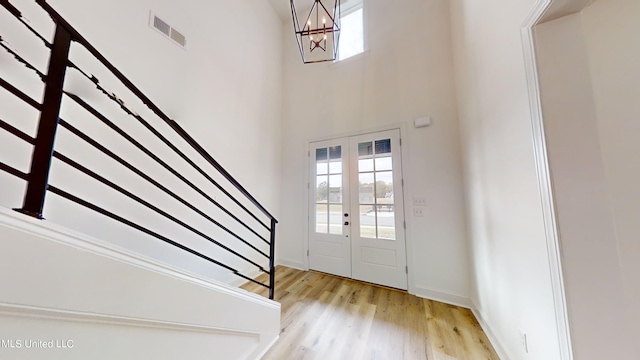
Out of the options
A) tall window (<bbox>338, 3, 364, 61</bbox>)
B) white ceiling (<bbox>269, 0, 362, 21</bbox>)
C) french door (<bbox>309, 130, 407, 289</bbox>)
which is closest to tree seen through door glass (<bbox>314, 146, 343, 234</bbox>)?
french door (<bbox>309, 130, 407, 289</bbox>)

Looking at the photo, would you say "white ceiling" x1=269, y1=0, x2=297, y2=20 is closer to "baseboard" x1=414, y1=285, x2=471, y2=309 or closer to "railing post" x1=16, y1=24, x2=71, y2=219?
"railing post" x1=16, y1=24, x2=71, y2=219

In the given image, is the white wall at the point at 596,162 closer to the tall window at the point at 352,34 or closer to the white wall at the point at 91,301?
the white wall at the point at 91,301

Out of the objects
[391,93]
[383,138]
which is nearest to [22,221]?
[383,138]

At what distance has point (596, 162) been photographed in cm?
105

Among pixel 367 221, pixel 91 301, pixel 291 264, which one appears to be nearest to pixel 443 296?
pixel 367 221

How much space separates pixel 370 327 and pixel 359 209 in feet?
5.08

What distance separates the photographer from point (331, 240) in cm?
347

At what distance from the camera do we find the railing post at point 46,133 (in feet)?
2.16

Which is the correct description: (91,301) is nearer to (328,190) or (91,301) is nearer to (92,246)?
(92,246)

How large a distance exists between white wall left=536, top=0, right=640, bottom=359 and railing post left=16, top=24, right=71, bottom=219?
2.16 meters

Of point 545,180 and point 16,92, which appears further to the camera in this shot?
point 545,180

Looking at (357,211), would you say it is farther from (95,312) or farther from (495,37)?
(95,312)

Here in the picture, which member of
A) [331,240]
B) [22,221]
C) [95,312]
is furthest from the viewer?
[331,240]

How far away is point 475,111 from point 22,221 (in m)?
2.98
